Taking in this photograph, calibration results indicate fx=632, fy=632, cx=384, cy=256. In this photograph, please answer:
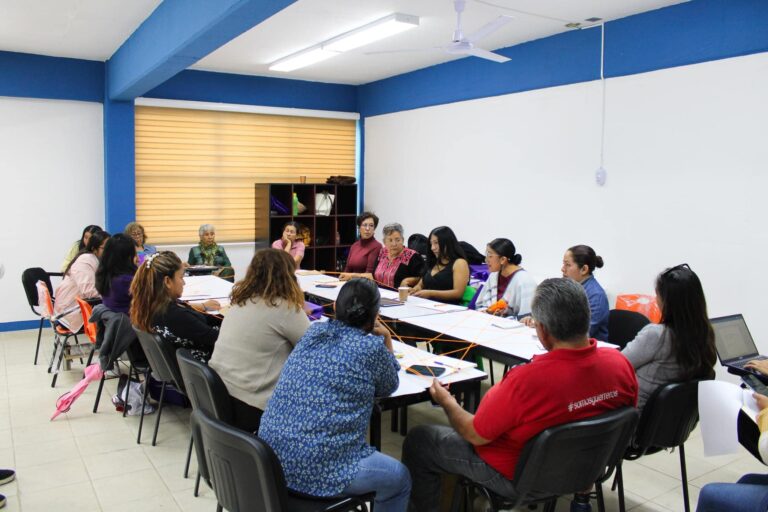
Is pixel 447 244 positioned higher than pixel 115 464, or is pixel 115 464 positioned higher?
pixel 447 244

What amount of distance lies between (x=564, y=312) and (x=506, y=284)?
2.37 meters

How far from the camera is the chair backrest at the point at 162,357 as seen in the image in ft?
10.9

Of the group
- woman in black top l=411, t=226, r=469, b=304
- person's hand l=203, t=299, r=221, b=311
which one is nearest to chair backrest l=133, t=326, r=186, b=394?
person's hand l=203, t=299, r=221, b=311

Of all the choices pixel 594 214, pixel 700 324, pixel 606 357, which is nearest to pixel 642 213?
pixel 594 214

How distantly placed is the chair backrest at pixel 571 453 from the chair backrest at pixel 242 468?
803 mm

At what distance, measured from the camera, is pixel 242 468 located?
195cm

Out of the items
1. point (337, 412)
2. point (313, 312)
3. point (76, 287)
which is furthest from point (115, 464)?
point (337, 412)

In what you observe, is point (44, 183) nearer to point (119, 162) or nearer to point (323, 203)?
point (119, 162)

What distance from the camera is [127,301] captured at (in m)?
4.25

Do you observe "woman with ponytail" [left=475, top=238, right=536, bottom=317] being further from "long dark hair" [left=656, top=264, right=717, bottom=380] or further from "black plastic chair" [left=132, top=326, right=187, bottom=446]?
"black plastic chair" [left=132, top=326, right=187, bottom=446]

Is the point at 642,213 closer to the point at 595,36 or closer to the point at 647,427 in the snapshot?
the point at 595,36

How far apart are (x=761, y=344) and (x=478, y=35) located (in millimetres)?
2827

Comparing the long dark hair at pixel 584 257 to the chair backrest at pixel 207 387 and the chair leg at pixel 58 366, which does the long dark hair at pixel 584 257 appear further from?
the chair leg at pixel 58 366

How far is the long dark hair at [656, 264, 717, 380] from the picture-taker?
265cm
